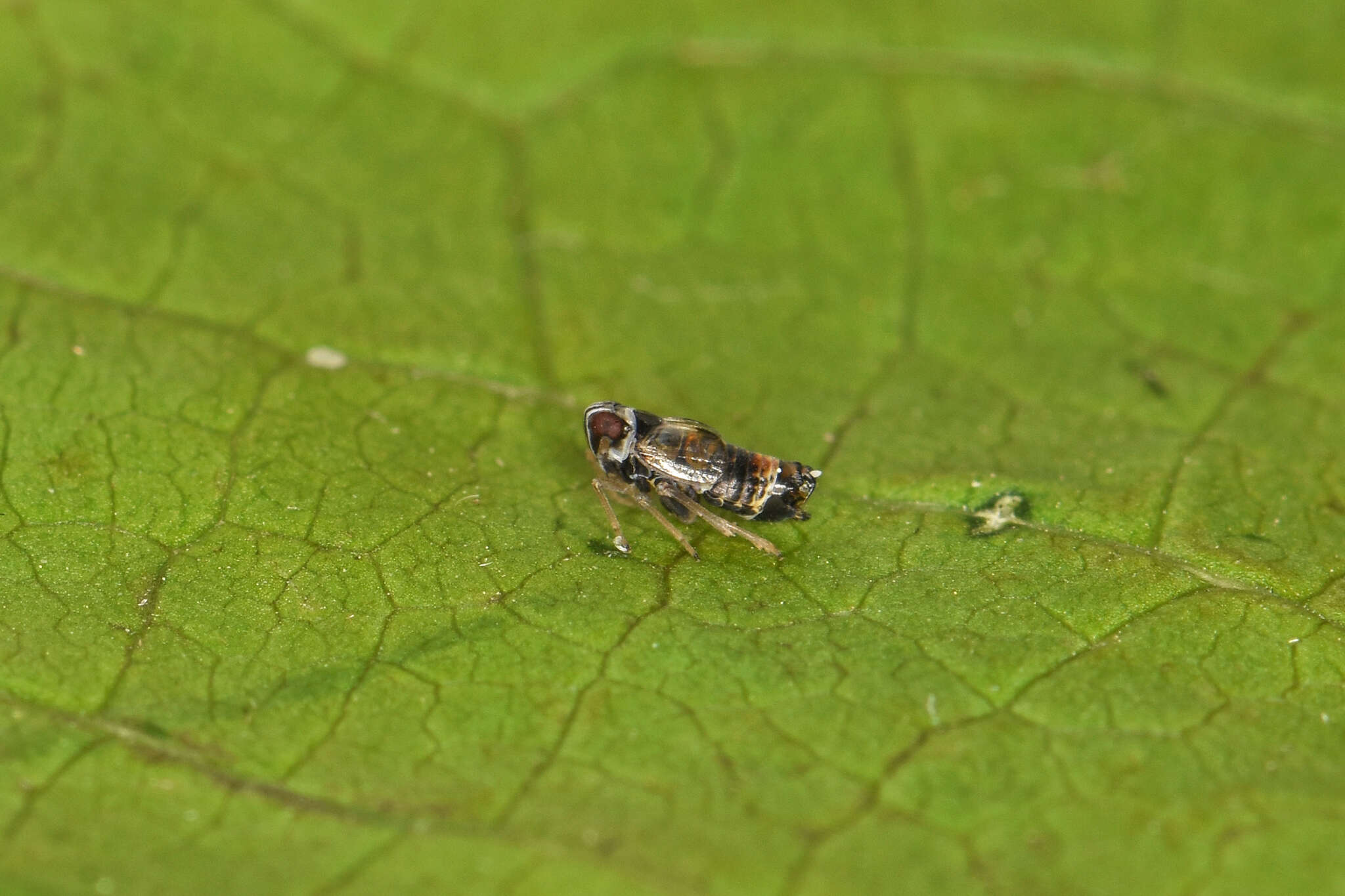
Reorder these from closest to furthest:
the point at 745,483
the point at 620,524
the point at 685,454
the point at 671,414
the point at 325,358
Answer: the point at 745,483 < the point at 620,524 < the point at 685,454 < the point at 325,358 < the point at 671,414

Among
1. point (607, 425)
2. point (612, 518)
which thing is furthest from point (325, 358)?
point (612, 518)

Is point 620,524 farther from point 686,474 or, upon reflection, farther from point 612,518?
point 686,474

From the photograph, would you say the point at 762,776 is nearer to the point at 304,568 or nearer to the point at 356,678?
the point at 356,678

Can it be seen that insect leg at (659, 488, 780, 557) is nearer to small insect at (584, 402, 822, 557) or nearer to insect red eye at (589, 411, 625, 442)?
small insect at (584, 402, 822, 557)

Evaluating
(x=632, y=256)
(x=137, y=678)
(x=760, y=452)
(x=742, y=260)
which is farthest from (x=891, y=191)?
(x=137, y=678)

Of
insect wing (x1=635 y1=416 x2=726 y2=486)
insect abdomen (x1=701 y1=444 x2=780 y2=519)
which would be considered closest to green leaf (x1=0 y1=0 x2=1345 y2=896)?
insect abdomen (x1=701 y1=444 x2=780 y2=519)

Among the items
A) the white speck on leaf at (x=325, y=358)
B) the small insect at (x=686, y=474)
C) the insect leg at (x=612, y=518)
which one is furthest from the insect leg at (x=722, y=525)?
the white speck on leaf at (x=325, y=358)
